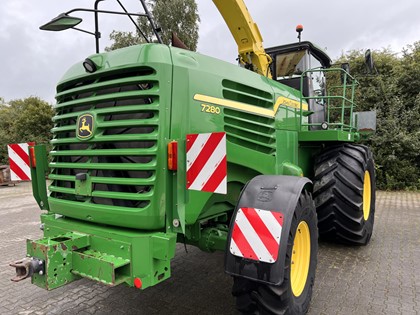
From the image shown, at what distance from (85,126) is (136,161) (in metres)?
0.53

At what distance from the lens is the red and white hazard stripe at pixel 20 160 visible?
10.8 feet

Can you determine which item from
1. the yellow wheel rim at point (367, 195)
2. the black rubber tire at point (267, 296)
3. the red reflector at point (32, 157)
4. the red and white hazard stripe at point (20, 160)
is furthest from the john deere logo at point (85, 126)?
the yellow wheel rim at point (367, 195)

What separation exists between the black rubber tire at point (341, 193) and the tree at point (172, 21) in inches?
602

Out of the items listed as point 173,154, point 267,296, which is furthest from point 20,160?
point 267,296

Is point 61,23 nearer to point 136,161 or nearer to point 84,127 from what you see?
point 84,127

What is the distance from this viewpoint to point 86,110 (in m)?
2.64

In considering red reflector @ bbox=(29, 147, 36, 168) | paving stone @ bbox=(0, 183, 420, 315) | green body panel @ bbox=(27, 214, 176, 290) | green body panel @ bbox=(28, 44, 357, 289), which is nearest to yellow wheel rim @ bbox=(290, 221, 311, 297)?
paving stone @ bbox=(0, 183, 420, 315)

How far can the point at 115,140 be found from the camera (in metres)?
2.37

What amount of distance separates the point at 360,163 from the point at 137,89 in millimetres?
3095

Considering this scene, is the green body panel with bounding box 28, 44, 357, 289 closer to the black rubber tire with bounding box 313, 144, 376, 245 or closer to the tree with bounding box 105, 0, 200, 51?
the black rubber tire with bounding box 313, 144, 376, 245

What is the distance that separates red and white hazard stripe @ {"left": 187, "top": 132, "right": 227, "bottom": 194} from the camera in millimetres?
2176

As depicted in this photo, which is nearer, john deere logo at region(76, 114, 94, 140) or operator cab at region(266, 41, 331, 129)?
john deere logo at region(76, 114, 94, 140)

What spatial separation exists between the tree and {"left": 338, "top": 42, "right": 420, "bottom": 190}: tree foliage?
34.6ft

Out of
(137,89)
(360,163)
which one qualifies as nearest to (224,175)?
(137,89)
